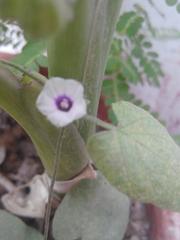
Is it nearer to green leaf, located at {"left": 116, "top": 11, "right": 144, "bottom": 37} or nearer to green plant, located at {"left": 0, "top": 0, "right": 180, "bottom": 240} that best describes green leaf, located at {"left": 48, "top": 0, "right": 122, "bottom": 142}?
green plant, located at {"left": 0, "top": 0, "right": 180, "bottom": 240}

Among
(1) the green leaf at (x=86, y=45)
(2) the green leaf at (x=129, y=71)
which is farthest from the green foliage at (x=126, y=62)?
(1) the green leaf at (x=86, y=45)

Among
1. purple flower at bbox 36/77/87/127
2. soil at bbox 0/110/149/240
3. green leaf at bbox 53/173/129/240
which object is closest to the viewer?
purple flower at bbox 36/77/87/127

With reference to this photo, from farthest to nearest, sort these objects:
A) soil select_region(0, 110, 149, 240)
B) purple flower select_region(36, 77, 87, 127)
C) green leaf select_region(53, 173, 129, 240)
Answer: soil select_region(0, 110, 149, 240) < green leaf select_region(53, 173, 129, 240) < purple flower select_region(36, 77, 87, 127)

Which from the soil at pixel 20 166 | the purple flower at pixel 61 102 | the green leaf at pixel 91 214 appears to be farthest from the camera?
the soil at pixel 20 166

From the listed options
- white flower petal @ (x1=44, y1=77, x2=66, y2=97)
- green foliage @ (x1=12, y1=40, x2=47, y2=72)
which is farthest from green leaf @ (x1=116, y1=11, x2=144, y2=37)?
white flower petal @ (x1=44, y1=77, x2=66, y2=97)

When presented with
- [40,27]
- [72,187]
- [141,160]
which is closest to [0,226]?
[72,187]

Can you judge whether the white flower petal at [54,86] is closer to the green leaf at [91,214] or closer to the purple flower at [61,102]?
the purple flower at [61,102]

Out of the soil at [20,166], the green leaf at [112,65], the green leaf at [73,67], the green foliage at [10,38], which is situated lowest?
the soil at [20,166]

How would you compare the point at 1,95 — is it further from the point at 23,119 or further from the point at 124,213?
the point at 124,213
